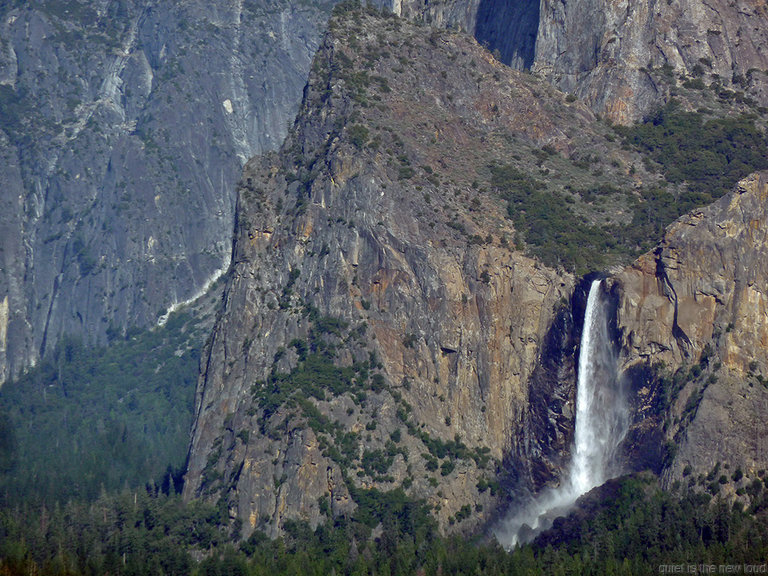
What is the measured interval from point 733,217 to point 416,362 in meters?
34.9

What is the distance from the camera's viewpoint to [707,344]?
478ft

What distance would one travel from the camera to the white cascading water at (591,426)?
5827 inches

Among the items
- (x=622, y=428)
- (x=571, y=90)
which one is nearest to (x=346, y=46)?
(x=571, y=90)

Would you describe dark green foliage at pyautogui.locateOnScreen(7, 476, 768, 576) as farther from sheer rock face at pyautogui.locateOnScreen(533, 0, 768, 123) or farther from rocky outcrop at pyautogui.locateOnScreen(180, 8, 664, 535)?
sheer rock face at pyautogui.locateOnScreen(533, 0, 768, 123)

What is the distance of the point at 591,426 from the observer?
15300 cm

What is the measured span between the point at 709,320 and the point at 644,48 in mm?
51702

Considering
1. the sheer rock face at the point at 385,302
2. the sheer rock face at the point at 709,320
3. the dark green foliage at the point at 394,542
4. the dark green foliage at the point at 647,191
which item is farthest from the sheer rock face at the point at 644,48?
the dark green foliage at the point at 394,542

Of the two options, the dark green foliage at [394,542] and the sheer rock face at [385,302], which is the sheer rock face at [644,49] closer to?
the sheer rock face at [385,302]

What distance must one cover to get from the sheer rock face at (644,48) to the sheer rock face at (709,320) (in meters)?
37.7

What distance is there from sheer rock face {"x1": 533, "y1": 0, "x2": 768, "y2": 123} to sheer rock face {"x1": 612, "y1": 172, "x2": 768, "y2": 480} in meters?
37.7

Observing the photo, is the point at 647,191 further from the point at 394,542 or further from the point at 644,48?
the point at 394,542

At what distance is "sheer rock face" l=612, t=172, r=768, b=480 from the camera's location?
140000mm

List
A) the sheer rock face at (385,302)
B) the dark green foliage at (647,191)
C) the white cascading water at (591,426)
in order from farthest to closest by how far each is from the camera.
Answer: the dark green foliage at (647,191) → the sheer rock face at (385,302) → the white cascading water at (591,426)

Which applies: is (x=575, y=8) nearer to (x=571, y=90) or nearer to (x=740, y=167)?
(x=571, y=90)
